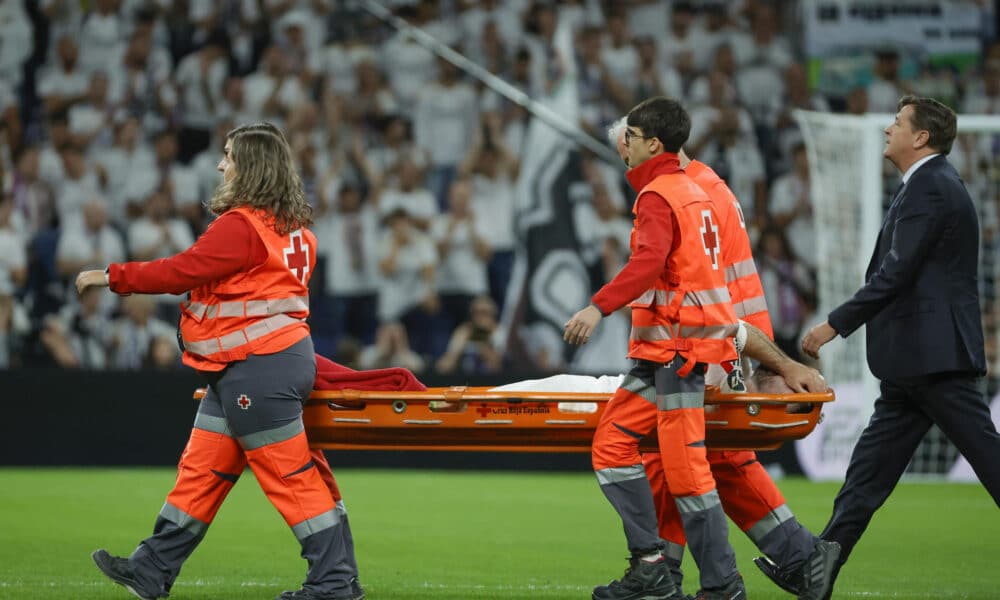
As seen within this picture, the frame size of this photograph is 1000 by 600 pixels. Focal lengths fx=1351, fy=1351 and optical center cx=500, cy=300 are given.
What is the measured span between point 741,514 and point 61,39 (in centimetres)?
1100

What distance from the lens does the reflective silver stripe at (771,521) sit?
5293mm

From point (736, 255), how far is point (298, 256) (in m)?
1.72

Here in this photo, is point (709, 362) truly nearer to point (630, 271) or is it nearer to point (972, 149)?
point (630, 271)

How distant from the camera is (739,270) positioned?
542cm

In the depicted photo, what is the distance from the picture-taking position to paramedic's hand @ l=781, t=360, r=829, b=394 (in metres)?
5.24

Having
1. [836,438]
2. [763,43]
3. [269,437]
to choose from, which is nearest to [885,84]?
[763,43]

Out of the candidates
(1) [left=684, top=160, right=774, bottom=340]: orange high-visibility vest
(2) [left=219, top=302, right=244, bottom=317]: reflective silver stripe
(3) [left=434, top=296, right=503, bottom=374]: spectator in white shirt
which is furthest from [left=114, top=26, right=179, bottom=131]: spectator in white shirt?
(1) [left=684, top=160, right=774, bottom=340]: orange high-visibility vest

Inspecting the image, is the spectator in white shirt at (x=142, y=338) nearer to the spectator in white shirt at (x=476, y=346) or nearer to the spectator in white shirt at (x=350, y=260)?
the spectator in white shirt at (x=350, y=260)

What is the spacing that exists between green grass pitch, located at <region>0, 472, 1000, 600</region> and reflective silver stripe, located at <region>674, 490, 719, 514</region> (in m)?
0.90

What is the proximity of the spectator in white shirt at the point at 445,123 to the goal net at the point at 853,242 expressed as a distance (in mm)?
3497

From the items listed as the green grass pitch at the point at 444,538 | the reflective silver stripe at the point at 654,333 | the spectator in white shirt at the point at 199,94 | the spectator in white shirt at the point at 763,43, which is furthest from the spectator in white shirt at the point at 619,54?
the reflective silver stripe at the point at 654,333

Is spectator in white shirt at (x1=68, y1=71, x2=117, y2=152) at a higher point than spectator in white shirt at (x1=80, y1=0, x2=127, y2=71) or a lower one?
lower

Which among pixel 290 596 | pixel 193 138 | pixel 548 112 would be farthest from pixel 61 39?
pixel 290 596

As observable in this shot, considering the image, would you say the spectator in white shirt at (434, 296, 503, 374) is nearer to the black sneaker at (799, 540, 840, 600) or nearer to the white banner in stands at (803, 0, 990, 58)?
the white banner in stands at (803, 0, 990, 58)
